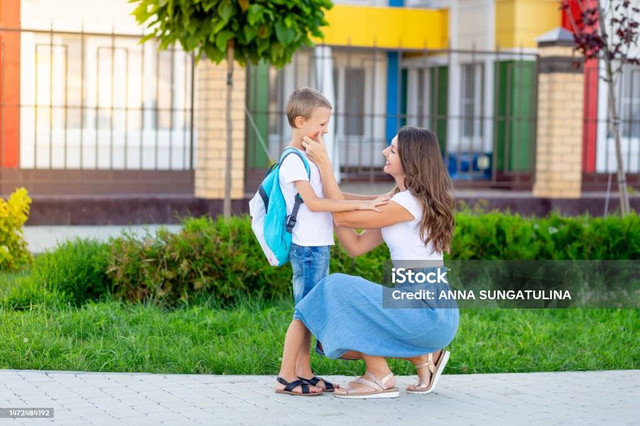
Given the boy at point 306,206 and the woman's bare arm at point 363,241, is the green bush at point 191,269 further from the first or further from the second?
the boy at point 306,206

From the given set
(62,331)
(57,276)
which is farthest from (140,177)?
(62,331)

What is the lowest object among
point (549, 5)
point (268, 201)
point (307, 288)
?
point (307, 288)

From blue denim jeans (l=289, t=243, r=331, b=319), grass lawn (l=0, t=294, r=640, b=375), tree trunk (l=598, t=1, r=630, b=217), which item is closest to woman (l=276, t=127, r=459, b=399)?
blue denim jeans (l=289, t=243, r=331, b=319)

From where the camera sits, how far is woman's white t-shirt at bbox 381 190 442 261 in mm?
5852

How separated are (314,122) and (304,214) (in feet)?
1.57

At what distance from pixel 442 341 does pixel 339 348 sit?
550 mm

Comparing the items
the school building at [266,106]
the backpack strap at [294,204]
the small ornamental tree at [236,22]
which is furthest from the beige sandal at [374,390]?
the school building at [266,106]

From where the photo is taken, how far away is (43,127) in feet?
59.5

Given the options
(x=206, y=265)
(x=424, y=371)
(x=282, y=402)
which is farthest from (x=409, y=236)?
(x=206, y=265)

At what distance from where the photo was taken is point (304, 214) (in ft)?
19.3

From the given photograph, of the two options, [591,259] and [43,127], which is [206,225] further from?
[43,127]

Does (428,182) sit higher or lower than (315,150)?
lower

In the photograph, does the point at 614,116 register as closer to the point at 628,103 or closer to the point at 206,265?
the point at 206,265

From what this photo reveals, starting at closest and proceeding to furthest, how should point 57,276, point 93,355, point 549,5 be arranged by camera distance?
point 93,355, point 57,276, point 549,5
